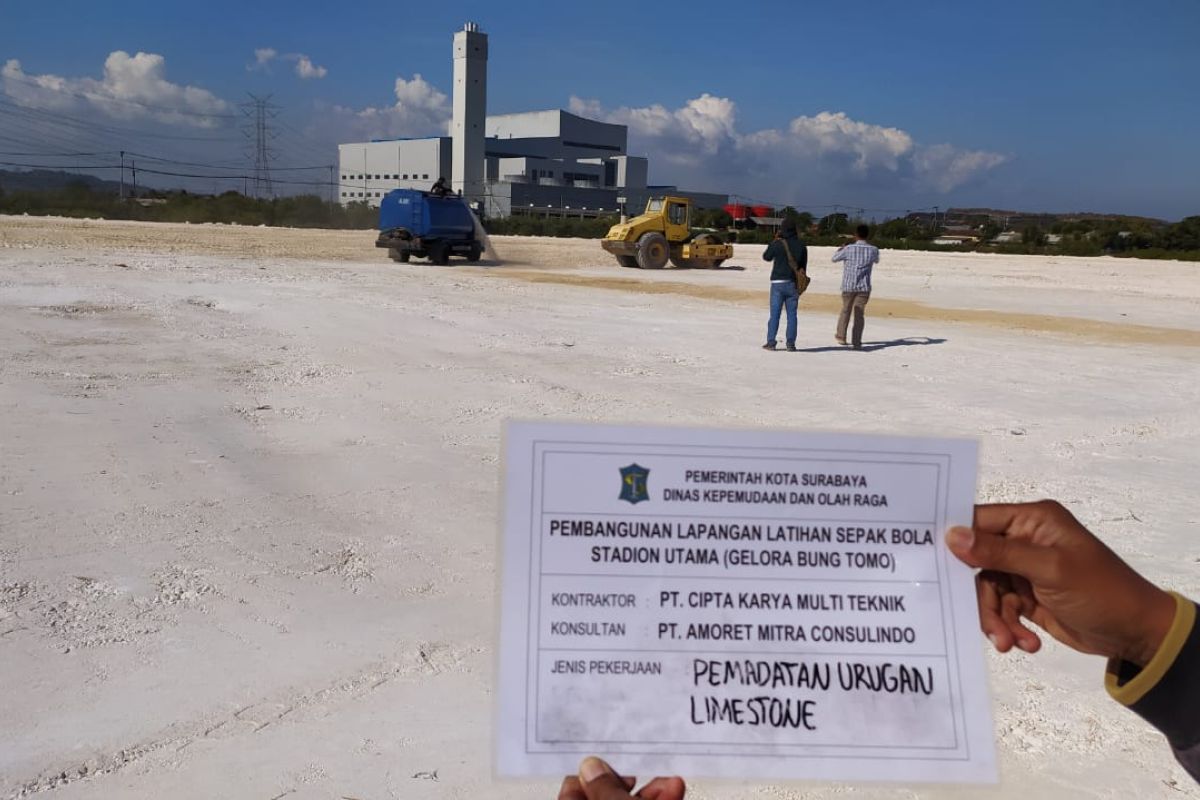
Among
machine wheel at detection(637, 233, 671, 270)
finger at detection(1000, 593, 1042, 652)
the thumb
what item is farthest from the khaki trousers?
machine wheel at detection(637, 233, 671, 270)

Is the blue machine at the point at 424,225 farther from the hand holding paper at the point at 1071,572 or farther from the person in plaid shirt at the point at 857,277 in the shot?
the hand holding paper at the point at 1071,572

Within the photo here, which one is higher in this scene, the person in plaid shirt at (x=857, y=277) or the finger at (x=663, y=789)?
the person in plaid shirt at (x=857, y=277)

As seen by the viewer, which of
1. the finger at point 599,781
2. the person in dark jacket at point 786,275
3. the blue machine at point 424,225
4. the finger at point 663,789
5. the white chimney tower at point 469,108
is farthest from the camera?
the white chimney tower at point 469,108

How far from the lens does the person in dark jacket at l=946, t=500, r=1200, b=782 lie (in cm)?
161

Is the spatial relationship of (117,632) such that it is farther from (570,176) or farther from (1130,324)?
(570,176)

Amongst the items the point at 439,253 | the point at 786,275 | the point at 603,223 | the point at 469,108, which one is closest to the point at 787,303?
the point at 786,275

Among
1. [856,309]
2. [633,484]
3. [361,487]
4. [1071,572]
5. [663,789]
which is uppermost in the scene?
[633,484]

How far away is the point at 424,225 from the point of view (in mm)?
29531

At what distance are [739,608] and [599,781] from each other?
0.35 metres

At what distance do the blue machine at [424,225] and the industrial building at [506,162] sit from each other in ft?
147

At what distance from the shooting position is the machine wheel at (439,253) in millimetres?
29942

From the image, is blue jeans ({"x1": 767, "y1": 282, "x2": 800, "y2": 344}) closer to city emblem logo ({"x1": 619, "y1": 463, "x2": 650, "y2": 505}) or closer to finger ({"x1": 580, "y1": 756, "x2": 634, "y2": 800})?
city emblem logo ({"x1": 619, "y1": 463, "x2": 650, "y2": 505})

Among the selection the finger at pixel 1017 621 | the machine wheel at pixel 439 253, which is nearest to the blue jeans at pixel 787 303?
the finger at pixel 1017 621

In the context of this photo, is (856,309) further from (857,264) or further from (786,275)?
(786,275)
